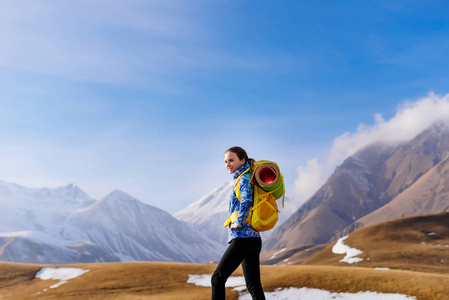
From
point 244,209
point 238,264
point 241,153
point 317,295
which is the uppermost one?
point 241,153

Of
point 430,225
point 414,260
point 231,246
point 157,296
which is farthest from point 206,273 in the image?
point 430,225

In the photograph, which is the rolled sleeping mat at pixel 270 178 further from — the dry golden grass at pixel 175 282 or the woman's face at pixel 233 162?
the dry golden grass at pixel 175 282

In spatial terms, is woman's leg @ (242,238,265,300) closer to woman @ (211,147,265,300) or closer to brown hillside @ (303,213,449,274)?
woman @ (211,147,265,300)

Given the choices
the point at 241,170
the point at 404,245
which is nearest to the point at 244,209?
the point at 241,170

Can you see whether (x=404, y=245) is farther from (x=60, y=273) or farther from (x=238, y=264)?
(x=238, y=264)

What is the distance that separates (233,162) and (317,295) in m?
23.9

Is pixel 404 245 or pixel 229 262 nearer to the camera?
pixel 229 262

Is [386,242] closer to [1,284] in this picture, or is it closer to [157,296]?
[157,296]

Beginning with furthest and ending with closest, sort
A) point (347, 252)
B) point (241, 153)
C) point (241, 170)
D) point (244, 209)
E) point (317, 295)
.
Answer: point (347, 252) → point (317, 295) → point (241, 153) → point (241, 170) → point (244, 209)

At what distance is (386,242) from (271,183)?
337 feet

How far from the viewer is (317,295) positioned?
2856 centimetres

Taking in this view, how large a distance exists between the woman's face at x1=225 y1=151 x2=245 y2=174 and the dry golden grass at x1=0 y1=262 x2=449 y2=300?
2384 centimetres

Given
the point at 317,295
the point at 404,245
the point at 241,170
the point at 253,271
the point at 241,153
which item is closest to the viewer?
the point at 253,271

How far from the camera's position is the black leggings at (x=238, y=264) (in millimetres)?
8016
